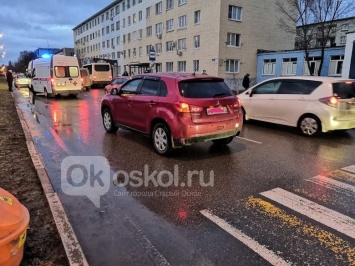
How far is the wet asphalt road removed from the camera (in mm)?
3136

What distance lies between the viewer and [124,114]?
7.95 metres

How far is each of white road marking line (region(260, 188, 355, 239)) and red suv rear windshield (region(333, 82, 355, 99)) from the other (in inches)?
191

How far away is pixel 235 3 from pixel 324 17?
12006 millimetres

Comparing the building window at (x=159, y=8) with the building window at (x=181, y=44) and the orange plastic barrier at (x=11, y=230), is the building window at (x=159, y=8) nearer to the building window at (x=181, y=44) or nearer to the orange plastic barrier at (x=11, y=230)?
the building window at (x=181, y=44)

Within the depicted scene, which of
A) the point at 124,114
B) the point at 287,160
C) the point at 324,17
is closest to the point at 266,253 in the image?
the point at 287,160

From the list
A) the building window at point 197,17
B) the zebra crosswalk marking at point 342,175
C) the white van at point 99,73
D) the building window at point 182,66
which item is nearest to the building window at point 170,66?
the building window at point 182,66

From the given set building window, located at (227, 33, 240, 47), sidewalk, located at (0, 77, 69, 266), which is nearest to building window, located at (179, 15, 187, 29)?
building window, located at (227, 33, 240, 47)

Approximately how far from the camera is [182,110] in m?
6.05

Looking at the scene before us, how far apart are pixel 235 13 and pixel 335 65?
12.9 meters

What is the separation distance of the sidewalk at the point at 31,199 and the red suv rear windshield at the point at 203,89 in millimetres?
3220

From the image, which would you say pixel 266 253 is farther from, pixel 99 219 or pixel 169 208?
pixel 99 219

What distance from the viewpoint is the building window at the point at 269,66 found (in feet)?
112

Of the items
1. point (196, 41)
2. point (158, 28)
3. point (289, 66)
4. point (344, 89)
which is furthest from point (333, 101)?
point (158, 28)

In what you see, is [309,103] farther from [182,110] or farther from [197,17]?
[197,17]
